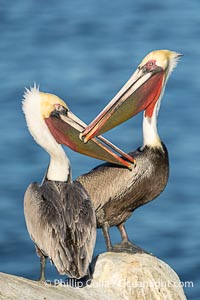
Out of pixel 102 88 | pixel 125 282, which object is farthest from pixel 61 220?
pixel 102 88

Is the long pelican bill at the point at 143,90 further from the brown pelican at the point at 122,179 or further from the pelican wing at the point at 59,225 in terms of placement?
the pelican wing at the point at 59,225

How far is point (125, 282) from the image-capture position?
13219mm


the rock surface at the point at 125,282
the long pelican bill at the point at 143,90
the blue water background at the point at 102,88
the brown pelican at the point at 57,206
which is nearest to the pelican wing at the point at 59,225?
the brown pelican at the point at 57,206

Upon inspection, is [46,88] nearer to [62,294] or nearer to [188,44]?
[188,44]

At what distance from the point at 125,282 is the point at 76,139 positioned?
1.90m

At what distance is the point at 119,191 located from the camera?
47.7 ft

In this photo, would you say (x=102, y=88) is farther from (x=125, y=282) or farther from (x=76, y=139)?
(x=125, y=282)

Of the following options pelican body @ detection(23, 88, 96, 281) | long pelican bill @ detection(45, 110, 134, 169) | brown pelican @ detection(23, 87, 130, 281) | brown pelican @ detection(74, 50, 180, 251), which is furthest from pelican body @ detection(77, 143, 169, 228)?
pelican body @ detection(23, 88, 96, 281)

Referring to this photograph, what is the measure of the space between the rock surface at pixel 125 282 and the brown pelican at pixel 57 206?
262mm

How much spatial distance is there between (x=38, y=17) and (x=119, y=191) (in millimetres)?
19713

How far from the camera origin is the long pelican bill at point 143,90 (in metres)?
14.9

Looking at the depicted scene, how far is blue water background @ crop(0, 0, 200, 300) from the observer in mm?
23312

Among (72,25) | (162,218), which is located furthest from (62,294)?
(72,25)

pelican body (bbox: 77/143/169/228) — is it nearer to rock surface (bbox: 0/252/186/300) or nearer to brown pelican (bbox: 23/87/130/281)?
brown pelican (bbox: 23/87/130/281)
